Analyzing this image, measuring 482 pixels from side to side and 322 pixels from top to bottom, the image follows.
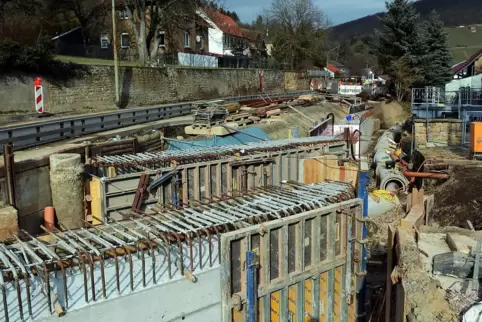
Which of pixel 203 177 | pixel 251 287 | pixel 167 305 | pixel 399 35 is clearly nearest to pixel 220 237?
pixel 251 287

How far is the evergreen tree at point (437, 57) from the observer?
35.0 meters

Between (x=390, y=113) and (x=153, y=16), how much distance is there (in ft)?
59.5

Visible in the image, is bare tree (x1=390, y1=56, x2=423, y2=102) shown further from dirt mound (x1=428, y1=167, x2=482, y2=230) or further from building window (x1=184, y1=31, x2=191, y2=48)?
building window (x1=184, y1=31, x2=191, y2=48)

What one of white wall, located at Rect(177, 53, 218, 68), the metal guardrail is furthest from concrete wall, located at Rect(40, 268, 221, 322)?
white wall, located at Rect(177, 53, 218, 68)

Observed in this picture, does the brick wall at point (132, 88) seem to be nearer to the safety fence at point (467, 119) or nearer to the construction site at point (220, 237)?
the construction site at point (220, 237)

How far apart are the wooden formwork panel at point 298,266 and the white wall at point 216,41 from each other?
51023 mm

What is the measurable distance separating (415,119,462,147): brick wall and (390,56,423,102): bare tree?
1551 centimetres

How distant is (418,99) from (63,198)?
19.7 meters

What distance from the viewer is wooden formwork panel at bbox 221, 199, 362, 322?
277 inches

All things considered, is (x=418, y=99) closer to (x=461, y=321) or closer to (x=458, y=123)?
(x=458, y=123)

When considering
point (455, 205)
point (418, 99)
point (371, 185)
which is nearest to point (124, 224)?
point (455, 205)

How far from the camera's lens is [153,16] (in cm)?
3409

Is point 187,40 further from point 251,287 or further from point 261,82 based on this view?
point 251,287

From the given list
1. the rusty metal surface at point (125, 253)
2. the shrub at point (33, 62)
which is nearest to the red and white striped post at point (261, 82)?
the shrub at point (33, 62)
